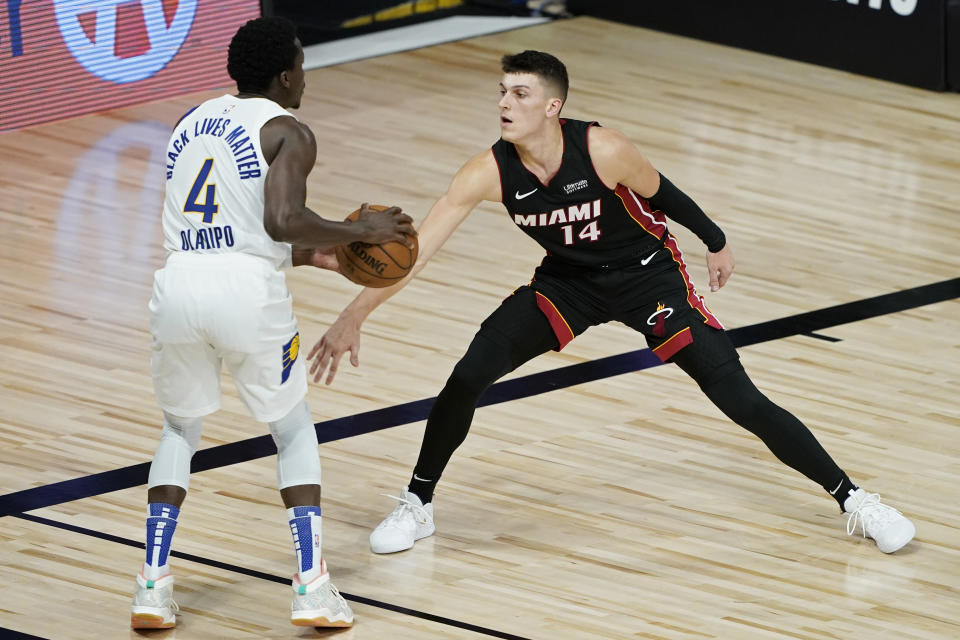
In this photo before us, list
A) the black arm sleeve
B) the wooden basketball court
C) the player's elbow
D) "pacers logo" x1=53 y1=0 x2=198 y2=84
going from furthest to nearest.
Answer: "pacers logo" x1=53 y1=0 x2=198 y2=84
the black arm sleeve
the wooden basketball court
the player's elbow

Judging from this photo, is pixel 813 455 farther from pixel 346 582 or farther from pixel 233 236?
pixel 233 236

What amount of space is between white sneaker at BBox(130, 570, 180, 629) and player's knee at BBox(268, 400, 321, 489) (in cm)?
42

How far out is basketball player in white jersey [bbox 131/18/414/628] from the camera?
4.38 meters

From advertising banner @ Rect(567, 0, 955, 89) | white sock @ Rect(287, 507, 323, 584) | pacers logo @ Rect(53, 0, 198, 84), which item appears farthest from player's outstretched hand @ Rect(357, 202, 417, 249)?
advertising banner @ Rect(567, 0, 955, 89)

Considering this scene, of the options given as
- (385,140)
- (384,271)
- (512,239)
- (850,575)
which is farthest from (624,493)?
(385,140)

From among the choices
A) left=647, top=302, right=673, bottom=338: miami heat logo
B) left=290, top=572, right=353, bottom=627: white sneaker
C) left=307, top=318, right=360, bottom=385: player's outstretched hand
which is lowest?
left=290, top=572, right=353, bottom=627: white sneaker

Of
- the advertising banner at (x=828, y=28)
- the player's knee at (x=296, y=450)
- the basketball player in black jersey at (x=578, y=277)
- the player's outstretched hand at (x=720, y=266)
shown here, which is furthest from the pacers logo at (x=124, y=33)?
the player's knee at (x=296, y=450)

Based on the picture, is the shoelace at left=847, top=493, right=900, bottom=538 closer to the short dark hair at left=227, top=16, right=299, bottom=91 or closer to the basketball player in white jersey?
the basketball player in white jersey

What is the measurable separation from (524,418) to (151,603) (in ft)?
6.88

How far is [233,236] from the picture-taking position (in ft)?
14.5

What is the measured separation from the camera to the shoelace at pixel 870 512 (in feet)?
17.2

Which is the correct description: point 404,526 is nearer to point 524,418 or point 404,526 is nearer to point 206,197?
point 524,418

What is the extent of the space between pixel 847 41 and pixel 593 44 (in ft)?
6.16

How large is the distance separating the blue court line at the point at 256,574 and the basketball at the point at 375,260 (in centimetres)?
92
